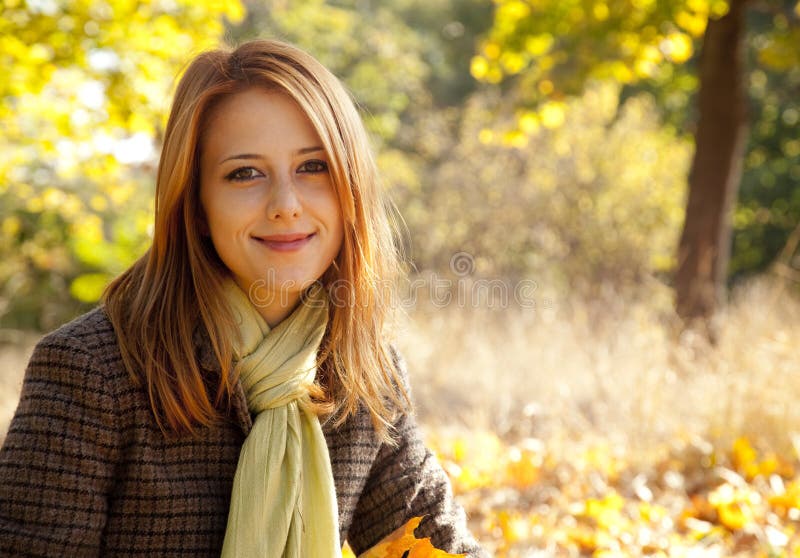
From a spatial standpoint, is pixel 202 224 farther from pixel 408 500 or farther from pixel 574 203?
pixel 574 203

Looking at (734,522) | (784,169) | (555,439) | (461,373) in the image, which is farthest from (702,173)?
(784,169)

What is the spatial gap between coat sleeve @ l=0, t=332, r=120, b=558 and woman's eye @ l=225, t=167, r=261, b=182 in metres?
0.42

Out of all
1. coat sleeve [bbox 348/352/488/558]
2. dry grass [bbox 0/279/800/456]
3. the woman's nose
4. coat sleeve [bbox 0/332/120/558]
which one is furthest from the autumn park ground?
coat sleeve [bbox 0/332/120/558]

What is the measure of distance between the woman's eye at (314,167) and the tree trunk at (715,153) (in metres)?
4.26

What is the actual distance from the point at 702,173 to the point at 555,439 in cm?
283

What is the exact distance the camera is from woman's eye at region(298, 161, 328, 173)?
158cm

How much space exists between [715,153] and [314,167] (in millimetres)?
4616

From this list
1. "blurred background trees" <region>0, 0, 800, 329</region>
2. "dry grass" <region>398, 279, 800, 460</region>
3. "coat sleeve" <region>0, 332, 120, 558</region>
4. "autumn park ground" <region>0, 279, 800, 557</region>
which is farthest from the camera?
"blurred background trees" <region>0, 0, 800, 329</region>

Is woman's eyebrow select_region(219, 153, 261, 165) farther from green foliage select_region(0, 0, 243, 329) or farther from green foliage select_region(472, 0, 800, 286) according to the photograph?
green foliage select_region(472, 0, 800, 286)

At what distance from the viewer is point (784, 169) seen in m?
13.3

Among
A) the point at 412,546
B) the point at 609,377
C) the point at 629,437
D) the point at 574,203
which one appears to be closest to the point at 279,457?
the point at 412,546

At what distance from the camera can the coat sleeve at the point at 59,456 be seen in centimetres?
129

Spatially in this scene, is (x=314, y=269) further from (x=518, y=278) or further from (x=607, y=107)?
(x=607, y=107)

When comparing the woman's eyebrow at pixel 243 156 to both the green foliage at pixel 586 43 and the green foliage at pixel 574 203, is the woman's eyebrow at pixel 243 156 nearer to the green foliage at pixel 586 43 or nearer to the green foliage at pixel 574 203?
the green foliage at pixel 586 43
